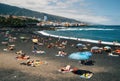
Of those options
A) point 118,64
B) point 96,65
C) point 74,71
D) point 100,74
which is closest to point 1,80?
point 74,71

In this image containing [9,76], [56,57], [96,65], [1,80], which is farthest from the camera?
[56,57]

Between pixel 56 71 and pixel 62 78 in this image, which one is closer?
pixel 62 78

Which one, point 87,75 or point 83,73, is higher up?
point 87,75

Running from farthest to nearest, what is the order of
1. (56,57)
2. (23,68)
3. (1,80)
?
(56,57), (23,68), (1,80)

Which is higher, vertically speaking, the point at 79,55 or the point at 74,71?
the point at 79,55

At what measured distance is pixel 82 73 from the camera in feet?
73.9

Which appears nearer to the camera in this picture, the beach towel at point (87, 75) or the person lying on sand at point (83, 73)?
the beach towel at point (87, 75)

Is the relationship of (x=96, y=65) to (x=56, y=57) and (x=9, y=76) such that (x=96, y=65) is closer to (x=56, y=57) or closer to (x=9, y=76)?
(x=56, y=57)

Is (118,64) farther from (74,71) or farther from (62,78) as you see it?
(62,78)

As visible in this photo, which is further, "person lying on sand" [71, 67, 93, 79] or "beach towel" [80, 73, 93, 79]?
"person lying on sand" [71, 67, 93, 79]

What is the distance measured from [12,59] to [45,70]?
639 centimetres

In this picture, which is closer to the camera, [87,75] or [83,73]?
[87,75]

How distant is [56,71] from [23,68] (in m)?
3.46

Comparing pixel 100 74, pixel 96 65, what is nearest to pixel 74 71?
pixel 100 74
